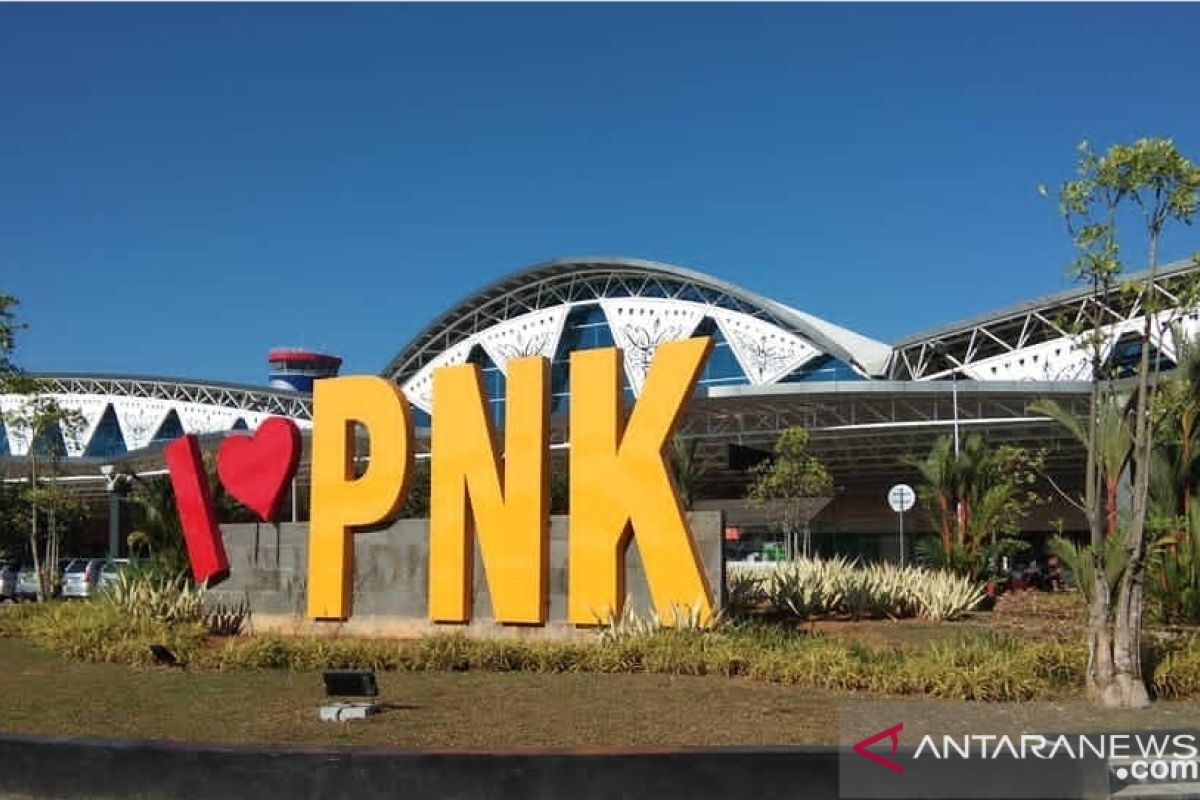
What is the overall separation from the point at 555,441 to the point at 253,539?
30.6 m

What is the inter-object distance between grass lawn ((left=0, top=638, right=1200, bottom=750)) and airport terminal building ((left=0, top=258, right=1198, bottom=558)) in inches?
845

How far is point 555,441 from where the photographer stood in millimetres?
49969

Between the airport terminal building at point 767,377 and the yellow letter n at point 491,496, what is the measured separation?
17.0 m

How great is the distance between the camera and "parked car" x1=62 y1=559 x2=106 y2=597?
36.5 meters

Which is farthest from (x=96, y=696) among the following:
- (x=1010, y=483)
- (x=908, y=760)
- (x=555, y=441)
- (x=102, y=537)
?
(x=102, y=537)

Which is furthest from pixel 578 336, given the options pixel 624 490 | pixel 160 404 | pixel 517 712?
pixel 517 712

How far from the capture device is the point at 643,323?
2697 inches

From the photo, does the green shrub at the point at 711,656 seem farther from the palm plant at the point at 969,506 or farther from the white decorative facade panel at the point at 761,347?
the white decorative facade panel at the point at 761,347

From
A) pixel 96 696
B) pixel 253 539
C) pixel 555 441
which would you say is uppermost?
pixel 555 441

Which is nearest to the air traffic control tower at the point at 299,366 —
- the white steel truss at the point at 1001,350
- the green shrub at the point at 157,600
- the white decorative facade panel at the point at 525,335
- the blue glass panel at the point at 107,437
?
the blue glass panel at the point at 107,437

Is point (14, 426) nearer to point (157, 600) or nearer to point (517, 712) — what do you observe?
point (157, 600)

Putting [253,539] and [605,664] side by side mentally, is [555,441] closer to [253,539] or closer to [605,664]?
[253,539]

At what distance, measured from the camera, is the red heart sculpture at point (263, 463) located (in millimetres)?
18891

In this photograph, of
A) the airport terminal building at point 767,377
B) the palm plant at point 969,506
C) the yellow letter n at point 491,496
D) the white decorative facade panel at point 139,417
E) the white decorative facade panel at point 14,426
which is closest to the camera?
the yellow letter n at point 491,496
